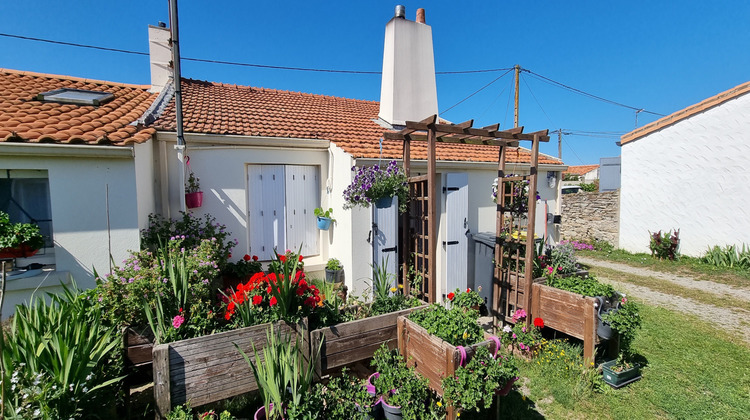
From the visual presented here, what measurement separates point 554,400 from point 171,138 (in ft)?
21.2

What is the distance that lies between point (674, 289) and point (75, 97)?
12.8m

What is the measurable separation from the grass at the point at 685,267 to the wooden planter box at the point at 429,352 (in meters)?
9.36

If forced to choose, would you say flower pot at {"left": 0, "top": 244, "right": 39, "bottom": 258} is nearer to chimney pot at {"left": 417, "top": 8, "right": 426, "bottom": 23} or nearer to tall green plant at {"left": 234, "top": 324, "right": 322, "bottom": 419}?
tall green plant at {"left": 234, "top": 324, "right": 322, "bottom": 419}

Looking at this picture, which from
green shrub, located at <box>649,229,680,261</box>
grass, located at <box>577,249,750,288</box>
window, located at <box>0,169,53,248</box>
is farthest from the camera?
green shrub, located at <box>649,229,680,261</box>

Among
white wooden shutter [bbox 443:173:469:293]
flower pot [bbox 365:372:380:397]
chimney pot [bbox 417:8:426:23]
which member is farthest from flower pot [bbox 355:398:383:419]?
chimney pot [bbox 417:8:426:23]

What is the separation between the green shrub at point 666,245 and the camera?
1017 cm

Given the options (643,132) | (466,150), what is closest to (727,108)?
(643,132)

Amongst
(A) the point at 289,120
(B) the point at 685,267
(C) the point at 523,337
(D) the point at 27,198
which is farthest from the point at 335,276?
(B) the point at 685,267

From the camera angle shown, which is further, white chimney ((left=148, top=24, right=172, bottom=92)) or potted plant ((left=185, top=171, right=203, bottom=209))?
white chimney ((left=148, top=24, right=172, bottom=92))

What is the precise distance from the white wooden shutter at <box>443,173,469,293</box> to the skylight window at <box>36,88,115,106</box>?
21.1ft

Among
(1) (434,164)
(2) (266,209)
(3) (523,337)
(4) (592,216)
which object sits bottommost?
(3) (523,337)

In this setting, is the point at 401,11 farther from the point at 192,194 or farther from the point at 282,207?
the point at 192,194

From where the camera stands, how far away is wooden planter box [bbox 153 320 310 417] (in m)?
2.44

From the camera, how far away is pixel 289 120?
6992mm
